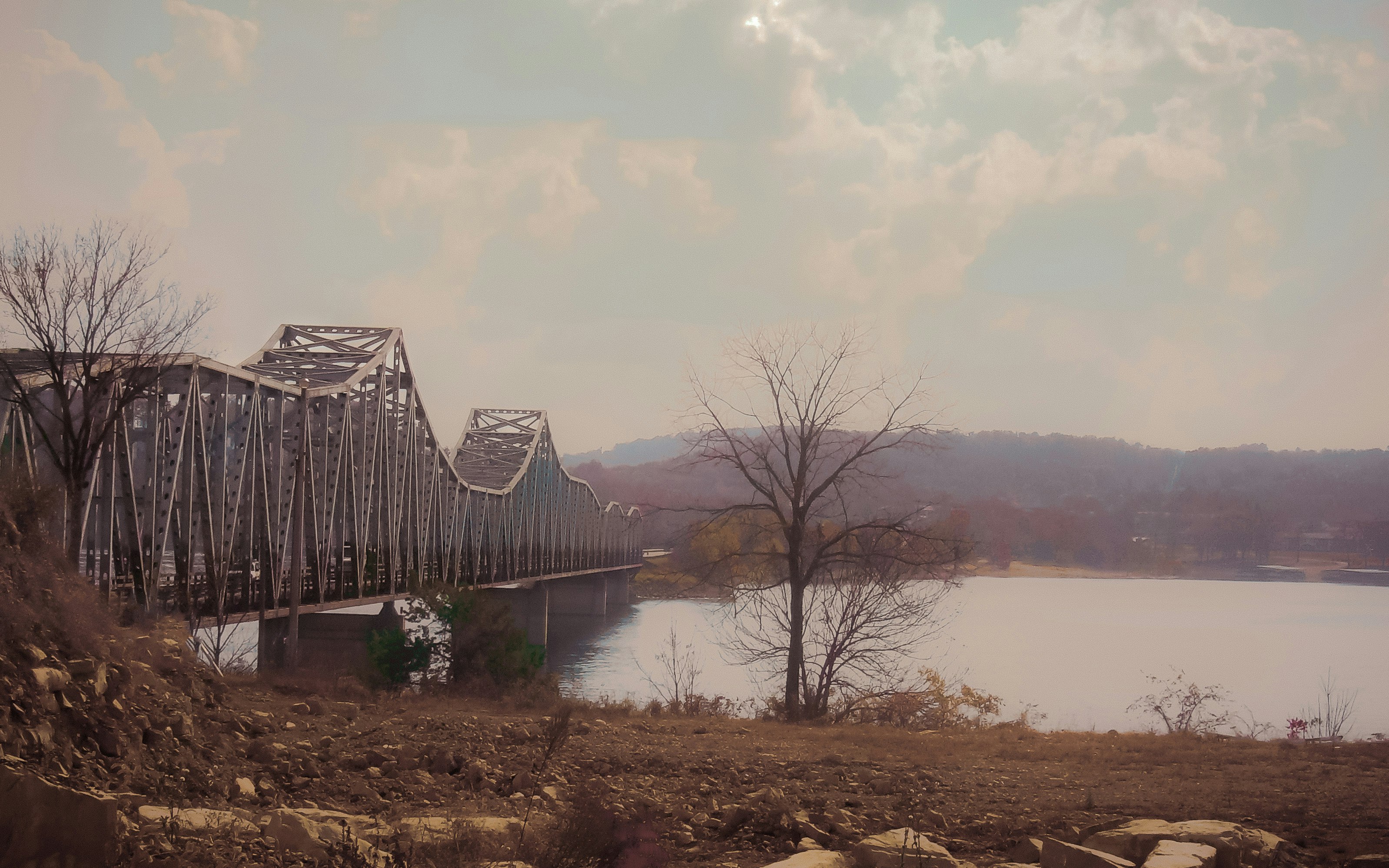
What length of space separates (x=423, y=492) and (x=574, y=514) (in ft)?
148

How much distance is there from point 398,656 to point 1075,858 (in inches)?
827

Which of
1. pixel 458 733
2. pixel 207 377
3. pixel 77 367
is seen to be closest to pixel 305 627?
pixel 207 377

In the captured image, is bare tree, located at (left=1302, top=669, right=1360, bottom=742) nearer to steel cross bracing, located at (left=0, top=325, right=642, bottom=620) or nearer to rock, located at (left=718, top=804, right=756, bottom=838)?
rock, located at (left=718, top=804, right=756, bottom=838)

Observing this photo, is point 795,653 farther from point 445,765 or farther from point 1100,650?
point 1100,650

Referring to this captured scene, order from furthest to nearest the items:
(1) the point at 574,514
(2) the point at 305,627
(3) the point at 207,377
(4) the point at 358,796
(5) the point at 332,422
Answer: (1) the point at 574,514, (5) the point at 332,422, (2) the point at 305,627, (3) the point at 207,377, (4) the point at 358,796

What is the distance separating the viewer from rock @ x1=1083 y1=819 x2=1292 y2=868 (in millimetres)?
7117

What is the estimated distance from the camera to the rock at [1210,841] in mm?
7117

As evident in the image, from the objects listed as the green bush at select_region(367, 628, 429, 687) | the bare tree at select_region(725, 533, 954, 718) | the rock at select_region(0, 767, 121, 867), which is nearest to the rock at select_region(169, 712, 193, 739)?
the rock at select_region(0, 767, 121, 867)

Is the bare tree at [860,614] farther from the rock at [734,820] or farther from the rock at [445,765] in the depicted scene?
the rock at [734,820]

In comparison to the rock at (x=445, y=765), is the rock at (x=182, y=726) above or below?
above

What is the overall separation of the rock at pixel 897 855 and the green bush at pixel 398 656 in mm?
18966

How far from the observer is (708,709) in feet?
73.0

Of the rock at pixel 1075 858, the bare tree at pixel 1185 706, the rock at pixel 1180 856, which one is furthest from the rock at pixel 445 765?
the bare tree at pixel 1185 706

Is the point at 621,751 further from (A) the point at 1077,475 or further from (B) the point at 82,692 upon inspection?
(A) the point at 1077,475
